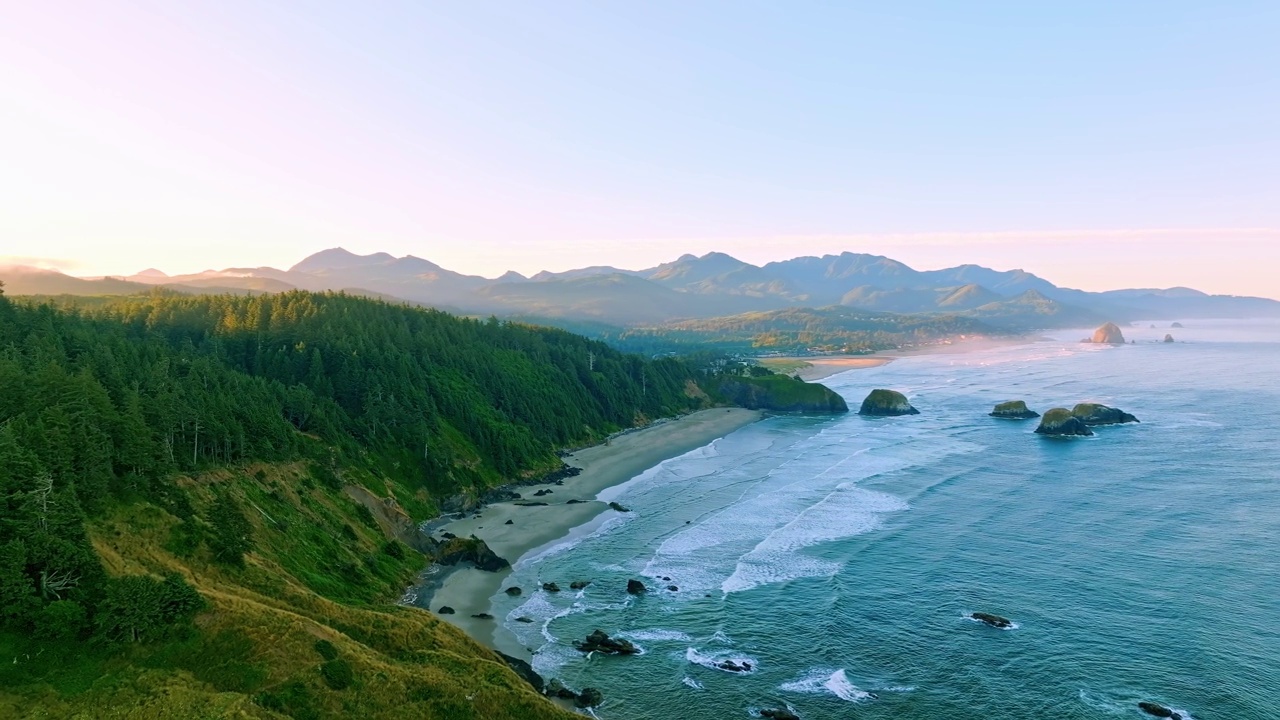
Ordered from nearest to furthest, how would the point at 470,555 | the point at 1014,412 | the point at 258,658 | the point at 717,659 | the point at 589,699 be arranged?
the point at 258,658 → the point at 589,699 → the point at 717,659 → the point at 470,555 → the point at 1014,412

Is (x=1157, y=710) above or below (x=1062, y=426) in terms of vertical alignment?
below

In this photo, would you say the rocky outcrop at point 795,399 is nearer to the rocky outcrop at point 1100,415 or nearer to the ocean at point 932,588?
the rocky outcrop at point 1100,415

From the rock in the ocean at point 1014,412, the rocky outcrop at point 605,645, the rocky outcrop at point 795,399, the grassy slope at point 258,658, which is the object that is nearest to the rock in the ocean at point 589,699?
the grassy slope at point 258,658

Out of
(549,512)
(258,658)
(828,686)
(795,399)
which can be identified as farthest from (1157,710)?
(795,399)

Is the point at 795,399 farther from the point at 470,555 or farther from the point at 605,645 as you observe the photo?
the point at 605,645

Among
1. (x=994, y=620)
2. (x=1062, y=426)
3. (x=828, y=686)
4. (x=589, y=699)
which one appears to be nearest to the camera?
(x=589, y=699)

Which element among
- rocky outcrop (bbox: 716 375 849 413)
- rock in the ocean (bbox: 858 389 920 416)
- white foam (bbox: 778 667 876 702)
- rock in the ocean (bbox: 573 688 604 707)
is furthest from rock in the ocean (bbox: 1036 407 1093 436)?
rock in the ocean (bbox: 573 688 604 707)

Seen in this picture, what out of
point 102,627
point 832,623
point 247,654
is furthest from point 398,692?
point 832,623

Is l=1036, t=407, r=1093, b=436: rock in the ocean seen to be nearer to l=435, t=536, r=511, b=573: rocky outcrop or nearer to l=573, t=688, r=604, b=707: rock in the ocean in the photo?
l=435, t=536, r=511, b=573: rocky outcrop
